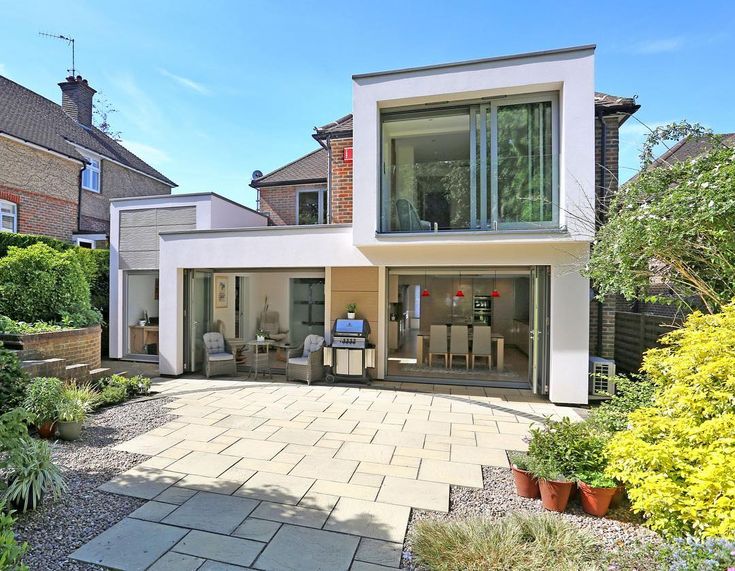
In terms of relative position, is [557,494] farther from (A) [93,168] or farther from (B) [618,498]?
(A) [93,168]

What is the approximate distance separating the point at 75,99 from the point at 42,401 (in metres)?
18.9

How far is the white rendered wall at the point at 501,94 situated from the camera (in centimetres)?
621

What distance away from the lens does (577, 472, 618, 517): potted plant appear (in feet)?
10.3

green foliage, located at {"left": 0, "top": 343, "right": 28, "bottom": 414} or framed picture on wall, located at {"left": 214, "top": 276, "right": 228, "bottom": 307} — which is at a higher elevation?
framed picture on wall, located at {"left": 214, "top": 276, "right": 228, "bottom": 307}

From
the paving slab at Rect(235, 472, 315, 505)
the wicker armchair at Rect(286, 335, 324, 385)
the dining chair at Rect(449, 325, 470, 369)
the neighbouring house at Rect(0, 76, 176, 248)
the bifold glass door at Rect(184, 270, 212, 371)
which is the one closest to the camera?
the paving slab at Rect(235, 472, 315, 505)

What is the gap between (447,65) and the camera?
6715 mm

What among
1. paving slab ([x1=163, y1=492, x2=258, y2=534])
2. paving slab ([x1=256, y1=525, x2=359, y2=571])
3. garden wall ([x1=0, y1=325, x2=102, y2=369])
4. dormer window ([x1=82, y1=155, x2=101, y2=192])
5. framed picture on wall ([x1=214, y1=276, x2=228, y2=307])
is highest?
dormer window ([x1=82, y1=155, x2=101, y2=192])

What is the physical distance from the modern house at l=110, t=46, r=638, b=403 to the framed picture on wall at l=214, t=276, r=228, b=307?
79 mm

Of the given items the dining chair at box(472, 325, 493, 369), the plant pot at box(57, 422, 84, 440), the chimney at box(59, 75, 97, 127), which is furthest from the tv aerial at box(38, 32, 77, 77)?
the dining chair at box(472, 325, 493, 369)

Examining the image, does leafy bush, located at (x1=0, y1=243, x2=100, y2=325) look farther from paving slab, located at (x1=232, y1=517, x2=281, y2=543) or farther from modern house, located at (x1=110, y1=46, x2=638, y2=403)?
paving slab, located at (x1=232, y1=517, x2=281, y2=543)

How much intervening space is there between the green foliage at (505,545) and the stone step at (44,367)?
6071mm

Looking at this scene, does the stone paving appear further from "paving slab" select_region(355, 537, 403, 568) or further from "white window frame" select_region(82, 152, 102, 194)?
"white window frame" select_region(82, 152, 102, 194)

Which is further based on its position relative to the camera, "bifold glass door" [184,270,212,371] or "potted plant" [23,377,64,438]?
"bifold glass door" [184,270,212,371]

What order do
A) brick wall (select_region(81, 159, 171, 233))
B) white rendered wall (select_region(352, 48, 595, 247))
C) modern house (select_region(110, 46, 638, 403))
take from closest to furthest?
white rendered wall (select_region(352, 48, 595, 247)), modern house (select_region(110, 46, 638, 403)), brick wall (select_region(81, 159, 171, 233))
